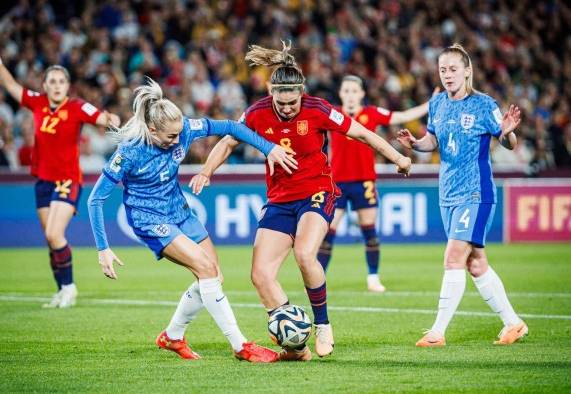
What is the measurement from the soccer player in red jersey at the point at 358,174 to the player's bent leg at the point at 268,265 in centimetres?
489

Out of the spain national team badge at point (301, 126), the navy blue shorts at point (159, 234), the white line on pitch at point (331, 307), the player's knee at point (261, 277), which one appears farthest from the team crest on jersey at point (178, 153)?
the white line on pitch at point (331, 307)

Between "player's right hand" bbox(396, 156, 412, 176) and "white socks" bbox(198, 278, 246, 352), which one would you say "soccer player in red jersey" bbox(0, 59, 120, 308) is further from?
"player's right hand" bbox(396, 156, 412, 176)

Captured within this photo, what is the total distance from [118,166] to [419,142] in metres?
2.77

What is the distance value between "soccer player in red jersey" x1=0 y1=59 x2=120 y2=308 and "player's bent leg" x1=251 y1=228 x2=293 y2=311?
13.7ft

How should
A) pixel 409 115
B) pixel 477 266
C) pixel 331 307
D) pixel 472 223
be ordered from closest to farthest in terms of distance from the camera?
1. pixel 472 223
2. pixel 477 266
3. pixel 331 307
4. pixel 409 115

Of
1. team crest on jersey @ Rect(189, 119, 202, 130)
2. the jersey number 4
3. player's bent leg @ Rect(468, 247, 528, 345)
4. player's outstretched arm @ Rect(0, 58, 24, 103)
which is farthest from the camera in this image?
the jersey number 4

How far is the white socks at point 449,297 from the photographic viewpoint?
8.77m

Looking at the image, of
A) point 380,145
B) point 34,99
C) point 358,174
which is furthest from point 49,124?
point 380,145

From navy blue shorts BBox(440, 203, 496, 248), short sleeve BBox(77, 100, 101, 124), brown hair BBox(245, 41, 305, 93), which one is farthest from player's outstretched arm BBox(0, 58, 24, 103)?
navy blue shorts BBox(440, 203, 496, 248)

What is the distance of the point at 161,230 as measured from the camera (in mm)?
8016

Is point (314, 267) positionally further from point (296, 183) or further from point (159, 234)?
point (159, 234)

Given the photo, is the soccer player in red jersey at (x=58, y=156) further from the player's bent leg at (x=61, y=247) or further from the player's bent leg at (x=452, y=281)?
the player's bent leg at (x=452, y=281)

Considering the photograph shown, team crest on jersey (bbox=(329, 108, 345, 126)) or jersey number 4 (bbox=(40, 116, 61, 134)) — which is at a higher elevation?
jersey number 4 (bbox=(40, 116, 61, 134))

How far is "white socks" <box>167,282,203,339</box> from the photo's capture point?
27.0 ft
